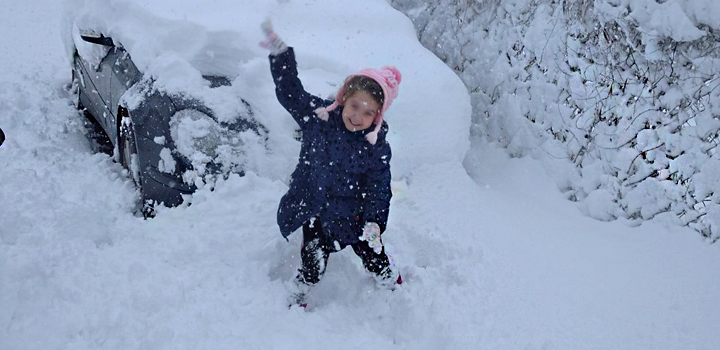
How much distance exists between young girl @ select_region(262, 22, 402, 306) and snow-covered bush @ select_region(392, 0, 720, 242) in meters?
1.74

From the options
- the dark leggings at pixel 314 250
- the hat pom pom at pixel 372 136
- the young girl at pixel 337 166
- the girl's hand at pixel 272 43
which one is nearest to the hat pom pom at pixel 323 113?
the young girl at pixel 337 166

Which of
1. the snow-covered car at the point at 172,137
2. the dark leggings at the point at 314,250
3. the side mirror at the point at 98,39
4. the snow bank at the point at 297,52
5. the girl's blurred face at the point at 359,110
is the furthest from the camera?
the side mirror at the point at 98,39

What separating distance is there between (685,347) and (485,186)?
1658 millimetres

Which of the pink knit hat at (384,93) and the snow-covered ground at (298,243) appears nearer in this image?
the pink knit hat at (384,93)

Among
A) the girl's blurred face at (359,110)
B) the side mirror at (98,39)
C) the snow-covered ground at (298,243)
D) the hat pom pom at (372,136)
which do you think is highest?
the girl's blurred face at (359,110)

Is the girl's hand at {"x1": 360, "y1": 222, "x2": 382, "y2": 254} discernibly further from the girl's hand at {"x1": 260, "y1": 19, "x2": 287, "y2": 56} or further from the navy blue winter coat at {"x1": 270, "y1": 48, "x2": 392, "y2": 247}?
the girl's hand at {"x1": 260, "y1": 19, "x2": 287, "y2": 56}

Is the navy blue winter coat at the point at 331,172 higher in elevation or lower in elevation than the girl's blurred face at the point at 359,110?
lower

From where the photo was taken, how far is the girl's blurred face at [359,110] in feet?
7.67

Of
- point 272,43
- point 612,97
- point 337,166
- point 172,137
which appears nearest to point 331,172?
point 337,166

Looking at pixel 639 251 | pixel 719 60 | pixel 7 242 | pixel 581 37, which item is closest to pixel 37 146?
pixel 7 242

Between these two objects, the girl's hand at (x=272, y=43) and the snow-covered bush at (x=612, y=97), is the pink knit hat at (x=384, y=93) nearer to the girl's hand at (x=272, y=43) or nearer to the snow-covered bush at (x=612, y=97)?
the girl's hand at (x=272, y=43)

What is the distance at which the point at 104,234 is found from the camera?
292 centimetres

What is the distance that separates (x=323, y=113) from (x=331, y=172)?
11.3 inches

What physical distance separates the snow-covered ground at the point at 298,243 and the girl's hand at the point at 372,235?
1.26ft
